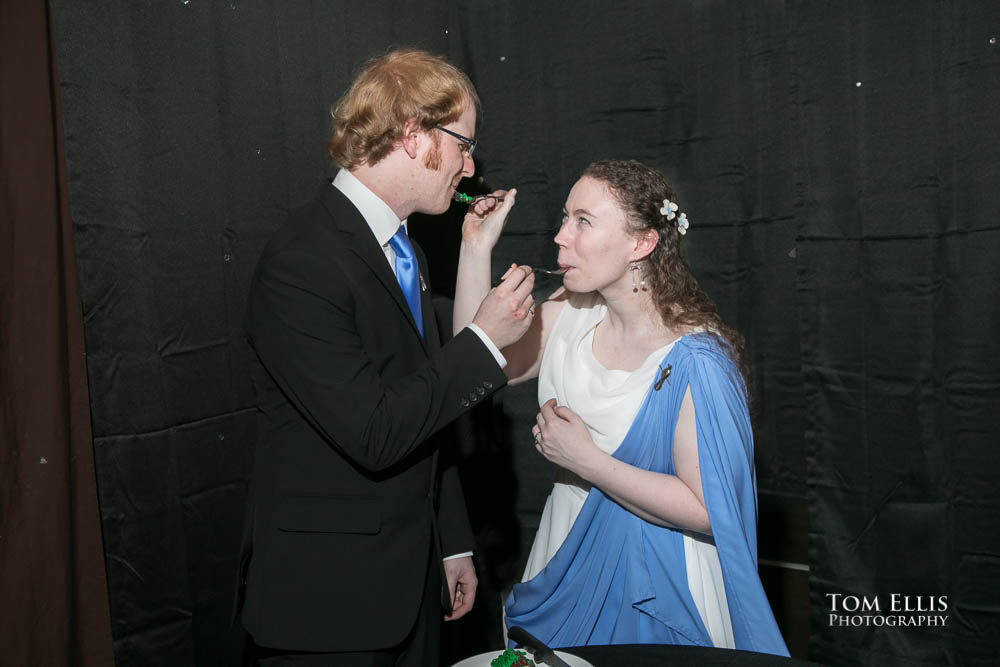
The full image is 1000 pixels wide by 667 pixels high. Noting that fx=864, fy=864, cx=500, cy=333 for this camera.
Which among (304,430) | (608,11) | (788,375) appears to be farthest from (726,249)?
(304,430)

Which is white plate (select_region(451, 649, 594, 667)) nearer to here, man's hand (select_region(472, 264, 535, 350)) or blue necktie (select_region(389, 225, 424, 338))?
man's hand (select_region(472, 264, 535, 350))

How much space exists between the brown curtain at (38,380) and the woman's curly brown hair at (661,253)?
43.8 inches

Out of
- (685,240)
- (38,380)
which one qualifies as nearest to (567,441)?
(38,380)

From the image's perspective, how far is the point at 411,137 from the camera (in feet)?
5.15

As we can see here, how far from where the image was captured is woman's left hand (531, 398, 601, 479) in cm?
169

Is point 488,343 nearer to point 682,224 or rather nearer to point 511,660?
point 511,660

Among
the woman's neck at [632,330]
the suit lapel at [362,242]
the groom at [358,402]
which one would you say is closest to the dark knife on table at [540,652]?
the groom at [358,402]

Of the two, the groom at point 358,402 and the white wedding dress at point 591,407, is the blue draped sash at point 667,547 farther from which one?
the groom at point 358,402

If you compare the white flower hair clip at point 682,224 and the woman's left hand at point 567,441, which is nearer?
the woman's left hand at point 567,441

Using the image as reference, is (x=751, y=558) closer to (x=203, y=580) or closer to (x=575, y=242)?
(x=575, y=242)

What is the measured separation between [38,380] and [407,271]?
29.9 inches

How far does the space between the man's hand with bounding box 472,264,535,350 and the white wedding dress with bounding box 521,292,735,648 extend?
1.44 feet

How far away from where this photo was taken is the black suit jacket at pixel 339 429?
1351mm

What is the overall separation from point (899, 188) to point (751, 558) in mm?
1246
